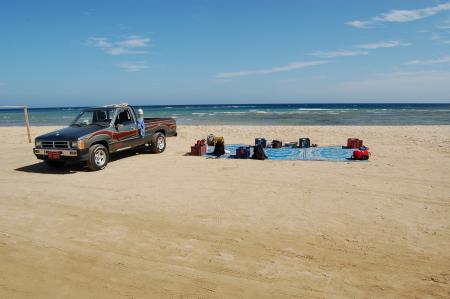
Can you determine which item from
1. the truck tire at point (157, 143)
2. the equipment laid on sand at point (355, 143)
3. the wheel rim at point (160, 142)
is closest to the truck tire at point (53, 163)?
the truck tire at point (157, 143)

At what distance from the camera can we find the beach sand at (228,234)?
3.82 m

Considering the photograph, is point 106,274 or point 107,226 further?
point 107,226

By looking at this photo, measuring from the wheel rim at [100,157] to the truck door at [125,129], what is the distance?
0.62 metres

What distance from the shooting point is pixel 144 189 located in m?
7.68

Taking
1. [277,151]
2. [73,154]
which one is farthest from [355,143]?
[73,154]

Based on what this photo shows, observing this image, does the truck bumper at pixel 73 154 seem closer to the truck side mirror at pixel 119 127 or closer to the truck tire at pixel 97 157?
the truck tire at pixel 97 157

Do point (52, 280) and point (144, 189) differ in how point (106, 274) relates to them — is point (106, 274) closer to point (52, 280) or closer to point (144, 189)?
point (52, 280)

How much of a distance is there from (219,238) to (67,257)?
6.88ft

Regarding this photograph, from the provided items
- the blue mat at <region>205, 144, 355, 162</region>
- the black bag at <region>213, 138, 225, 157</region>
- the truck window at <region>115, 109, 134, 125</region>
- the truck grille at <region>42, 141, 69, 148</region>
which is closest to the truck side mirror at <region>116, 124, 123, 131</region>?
the truck window at <region>115, 109, 134, 125</region>

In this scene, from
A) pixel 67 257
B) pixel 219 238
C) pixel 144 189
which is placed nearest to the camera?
pixel 67 257

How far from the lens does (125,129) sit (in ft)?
35.9

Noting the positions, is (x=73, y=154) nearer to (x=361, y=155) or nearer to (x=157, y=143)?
(x=157, y=143)

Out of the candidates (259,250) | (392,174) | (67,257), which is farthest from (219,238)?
(392,174)

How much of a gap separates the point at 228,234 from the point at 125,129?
6956 mm
